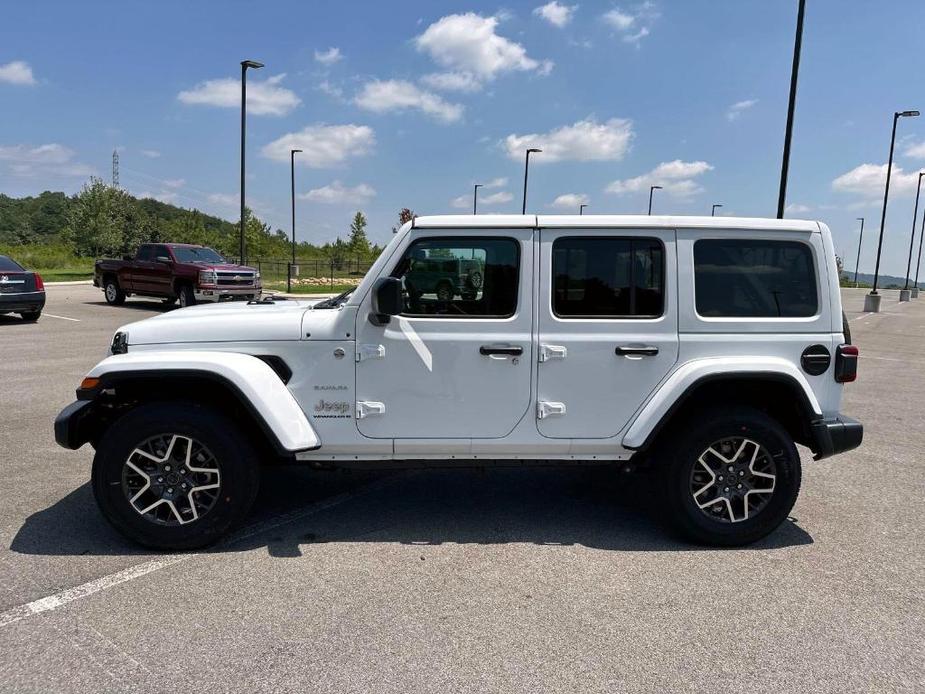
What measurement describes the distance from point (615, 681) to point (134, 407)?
2.97m

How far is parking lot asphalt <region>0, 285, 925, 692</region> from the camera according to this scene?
2758 mm

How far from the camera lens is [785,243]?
402 centimetres

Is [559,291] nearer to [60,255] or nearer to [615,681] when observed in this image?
[615,681]

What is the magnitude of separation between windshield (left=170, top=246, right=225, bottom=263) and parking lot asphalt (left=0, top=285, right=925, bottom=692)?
1372cm

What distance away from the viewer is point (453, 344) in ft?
12.7

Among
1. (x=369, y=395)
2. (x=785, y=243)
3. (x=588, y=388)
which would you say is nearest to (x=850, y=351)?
(x=785, y=243)

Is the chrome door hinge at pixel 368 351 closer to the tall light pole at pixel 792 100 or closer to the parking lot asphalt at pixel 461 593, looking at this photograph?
the parking lot asphalt at pixel 461 593

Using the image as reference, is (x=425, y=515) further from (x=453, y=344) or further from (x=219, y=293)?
(x=219, y=293)

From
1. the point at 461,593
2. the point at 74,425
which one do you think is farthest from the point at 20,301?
the point at 461,593

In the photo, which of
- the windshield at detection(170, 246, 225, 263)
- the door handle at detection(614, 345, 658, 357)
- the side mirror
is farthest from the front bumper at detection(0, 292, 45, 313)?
the door handle at detection(614, 345, 658, 357)

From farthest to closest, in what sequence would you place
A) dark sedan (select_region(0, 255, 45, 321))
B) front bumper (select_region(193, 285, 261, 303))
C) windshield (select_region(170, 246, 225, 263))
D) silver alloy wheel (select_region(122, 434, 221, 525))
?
windshield (select_region(170, 246, 225, 263)), front bumper (select_region(193, 285, 261, 303)), dark sedan (select_region(0, 255, 45, 321)), silver alloy wheel (select_region(122, 434, 221, 525))

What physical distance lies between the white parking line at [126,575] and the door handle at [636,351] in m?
2.20

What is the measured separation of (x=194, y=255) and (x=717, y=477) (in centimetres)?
1730

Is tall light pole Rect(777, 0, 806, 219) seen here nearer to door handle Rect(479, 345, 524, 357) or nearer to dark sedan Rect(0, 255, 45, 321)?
door handle Rect(479, 345, 524, 357)
